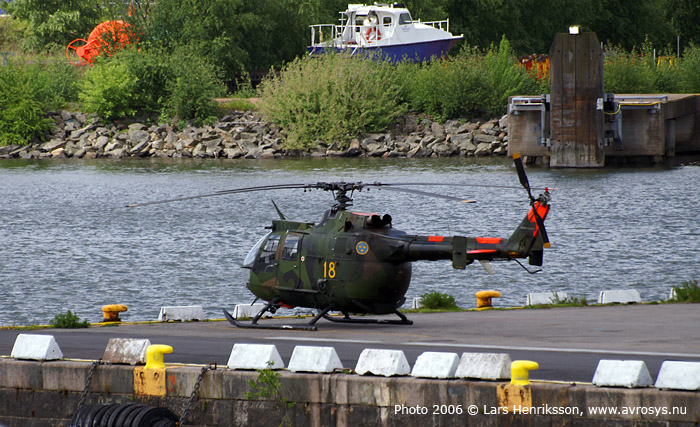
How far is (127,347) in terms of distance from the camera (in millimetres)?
13953

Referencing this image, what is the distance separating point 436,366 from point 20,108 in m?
81.3

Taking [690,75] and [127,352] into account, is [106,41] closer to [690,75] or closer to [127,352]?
[690,75]

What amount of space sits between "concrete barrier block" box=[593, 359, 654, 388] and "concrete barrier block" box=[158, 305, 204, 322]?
12788 millimetres

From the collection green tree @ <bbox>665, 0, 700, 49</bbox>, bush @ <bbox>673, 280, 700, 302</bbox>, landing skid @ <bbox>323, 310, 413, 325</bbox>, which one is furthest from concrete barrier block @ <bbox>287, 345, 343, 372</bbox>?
green tree @ <bbox>665, 0, 700, 49</bbox>

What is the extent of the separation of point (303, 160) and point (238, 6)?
2483cm

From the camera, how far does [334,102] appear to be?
82375mm

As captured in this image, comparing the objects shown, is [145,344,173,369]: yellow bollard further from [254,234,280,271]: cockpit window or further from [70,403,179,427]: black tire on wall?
[254,234,280,271]: cockpit window

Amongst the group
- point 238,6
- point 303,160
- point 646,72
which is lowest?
point 303,160

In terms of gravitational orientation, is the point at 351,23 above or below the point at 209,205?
above

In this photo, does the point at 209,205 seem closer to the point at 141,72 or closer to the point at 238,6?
the point at 141,72

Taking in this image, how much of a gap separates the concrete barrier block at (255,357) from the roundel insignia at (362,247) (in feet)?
19.2

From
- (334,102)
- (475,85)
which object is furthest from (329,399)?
(475,85)

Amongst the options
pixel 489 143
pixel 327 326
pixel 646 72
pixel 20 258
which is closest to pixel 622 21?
pixel 646 72

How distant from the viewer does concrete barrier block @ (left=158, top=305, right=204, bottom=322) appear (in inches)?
878
